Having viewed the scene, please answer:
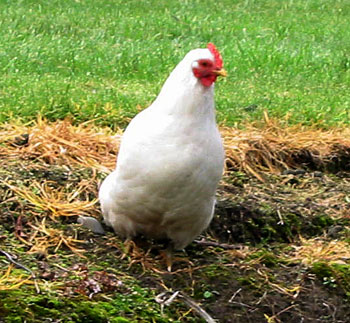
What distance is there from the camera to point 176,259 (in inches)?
174

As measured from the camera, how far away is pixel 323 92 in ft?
25.3

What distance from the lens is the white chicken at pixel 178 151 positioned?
3910 mm

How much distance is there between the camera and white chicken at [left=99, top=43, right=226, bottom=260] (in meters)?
3.91

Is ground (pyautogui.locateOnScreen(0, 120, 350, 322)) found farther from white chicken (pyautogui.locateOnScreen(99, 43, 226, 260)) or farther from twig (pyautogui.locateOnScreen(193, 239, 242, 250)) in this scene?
white chicken (pyautogui.locateOnScreen(99, 43, 226, 260))

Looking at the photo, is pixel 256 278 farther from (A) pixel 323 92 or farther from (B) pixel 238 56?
(B) pixel 238 56

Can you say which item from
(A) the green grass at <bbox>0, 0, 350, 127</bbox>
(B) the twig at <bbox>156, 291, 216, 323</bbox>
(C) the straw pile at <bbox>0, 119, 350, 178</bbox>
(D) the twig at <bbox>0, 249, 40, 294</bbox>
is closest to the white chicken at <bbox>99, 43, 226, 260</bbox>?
(B) the twig at <bbox>156, 291, 216, 323</bbox>

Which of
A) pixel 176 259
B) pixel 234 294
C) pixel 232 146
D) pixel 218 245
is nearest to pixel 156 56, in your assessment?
pixel 232 146

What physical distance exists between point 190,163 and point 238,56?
5020 millimetres

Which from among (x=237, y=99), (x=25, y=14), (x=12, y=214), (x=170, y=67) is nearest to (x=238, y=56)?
(x=170, y=67)

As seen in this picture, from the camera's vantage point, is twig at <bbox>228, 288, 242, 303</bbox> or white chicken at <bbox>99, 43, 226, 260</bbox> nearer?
white chicken at <bbox>99, 43, 226, 260</bbox>

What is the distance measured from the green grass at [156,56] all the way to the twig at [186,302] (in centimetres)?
225

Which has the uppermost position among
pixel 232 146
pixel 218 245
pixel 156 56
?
pixel 232 146

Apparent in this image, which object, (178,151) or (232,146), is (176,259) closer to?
(178,151)

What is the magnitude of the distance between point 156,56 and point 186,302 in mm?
4819
